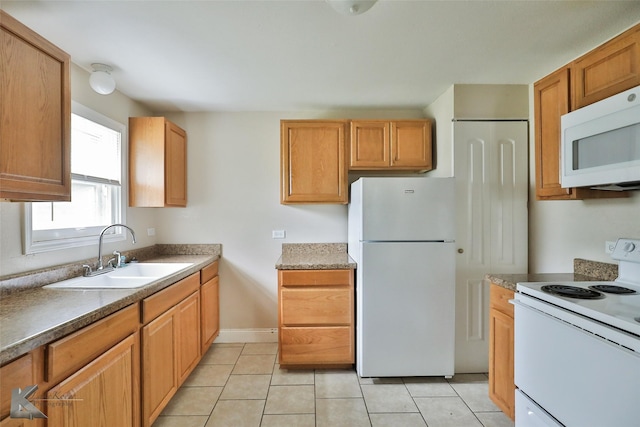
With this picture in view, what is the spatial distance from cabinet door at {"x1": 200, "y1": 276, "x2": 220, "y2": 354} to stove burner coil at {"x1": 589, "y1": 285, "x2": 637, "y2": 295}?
2.70m

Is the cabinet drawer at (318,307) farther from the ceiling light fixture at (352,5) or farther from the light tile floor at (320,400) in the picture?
the ceiling light fixture at (352,5)

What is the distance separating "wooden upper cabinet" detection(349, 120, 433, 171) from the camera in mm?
2627

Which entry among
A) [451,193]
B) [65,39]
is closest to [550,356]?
[451,193]

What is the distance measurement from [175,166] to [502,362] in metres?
3.00

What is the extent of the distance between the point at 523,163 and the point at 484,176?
1.06 ft

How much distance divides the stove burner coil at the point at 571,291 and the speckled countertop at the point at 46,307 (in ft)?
6.95

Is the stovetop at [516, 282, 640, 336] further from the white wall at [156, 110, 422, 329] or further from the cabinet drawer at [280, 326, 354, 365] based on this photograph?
the white wall at [156, 110, 422, 329]

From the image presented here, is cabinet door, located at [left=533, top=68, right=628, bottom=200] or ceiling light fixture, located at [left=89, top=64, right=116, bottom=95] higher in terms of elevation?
ceiling light fixture, located at [left=89, top=64, right=116, bottom=95]

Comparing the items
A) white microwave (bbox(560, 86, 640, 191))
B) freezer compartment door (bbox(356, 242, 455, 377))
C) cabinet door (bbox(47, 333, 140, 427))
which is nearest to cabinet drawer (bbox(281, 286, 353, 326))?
freezer compartment door (bbox(356, 242, 455, 377))

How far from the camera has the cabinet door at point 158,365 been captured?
1.57 m

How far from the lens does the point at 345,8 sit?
1259 mm

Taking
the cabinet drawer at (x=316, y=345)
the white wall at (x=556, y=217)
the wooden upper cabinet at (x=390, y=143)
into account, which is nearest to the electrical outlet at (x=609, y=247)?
the white wall at (x=556, y=217)

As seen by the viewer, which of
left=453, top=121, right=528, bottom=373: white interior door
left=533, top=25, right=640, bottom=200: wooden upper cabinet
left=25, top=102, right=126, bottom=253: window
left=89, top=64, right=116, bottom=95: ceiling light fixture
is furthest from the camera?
left=453, top=121, right=528, bottom=373: white interior door

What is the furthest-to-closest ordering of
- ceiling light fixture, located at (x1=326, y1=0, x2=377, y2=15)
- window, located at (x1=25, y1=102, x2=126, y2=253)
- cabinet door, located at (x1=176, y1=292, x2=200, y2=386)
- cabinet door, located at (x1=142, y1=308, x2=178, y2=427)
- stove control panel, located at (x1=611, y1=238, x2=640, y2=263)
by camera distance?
cabinet door, located at (x1=176, y1=292, x2=200, y2=386)
window, located at (x1=25, y1=102, x2=126, y2=253)
cabinet door, located at (x1=142, y1=308, x2=178, y2=427)
stove control panel, located at (x1=611, y1=238, x2=640, y2=263)
ceiling light fixture, located at (x1=326, y1=0, x2=377, y2=15)
